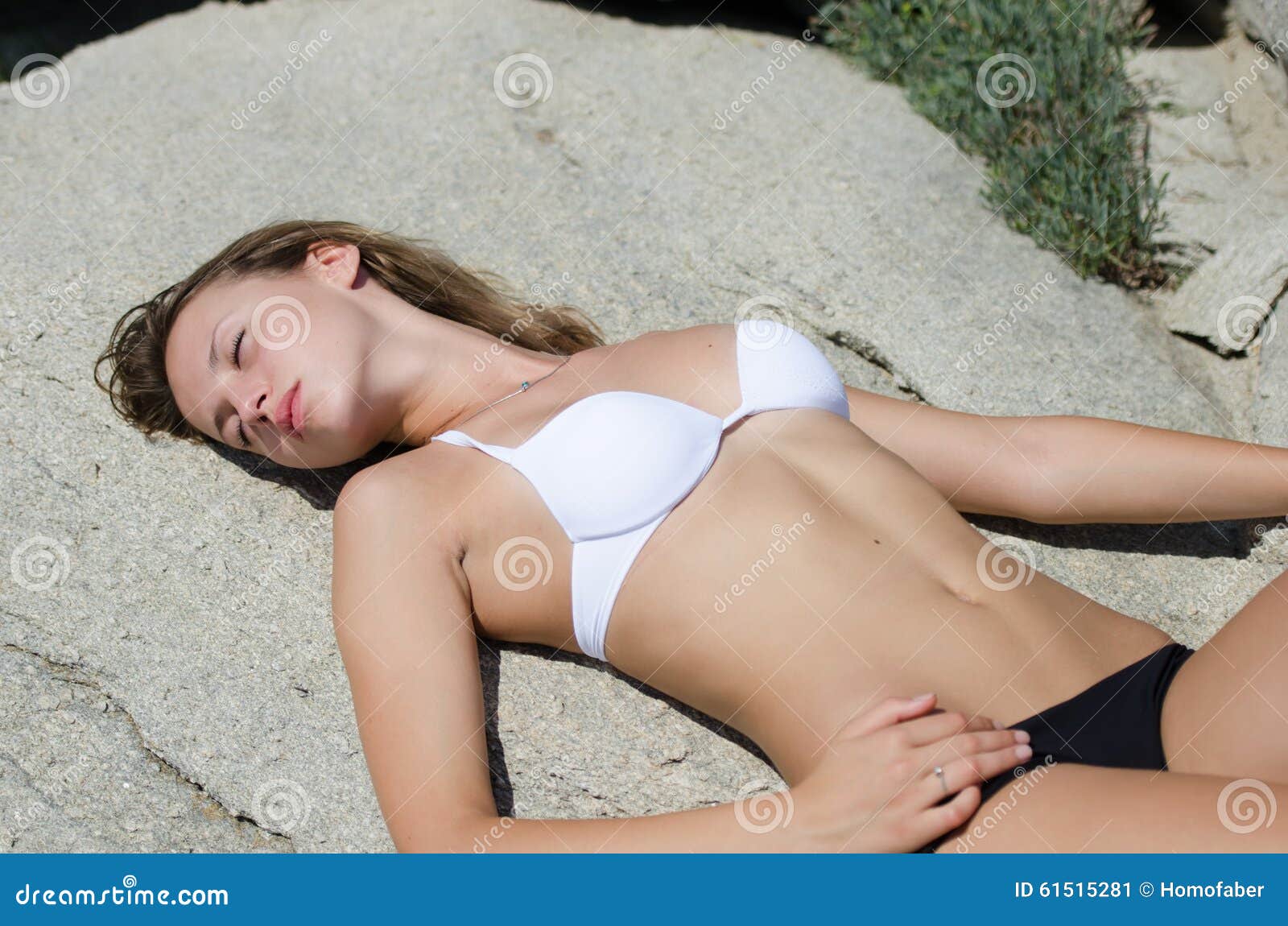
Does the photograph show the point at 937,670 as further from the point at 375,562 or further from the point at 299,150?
the point at 299,150

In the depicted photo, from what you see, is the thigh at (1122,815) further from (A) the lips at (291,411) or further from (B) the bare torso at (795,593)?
(A) the lips at (291,411)

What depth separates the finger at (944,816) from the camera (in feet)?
6.45

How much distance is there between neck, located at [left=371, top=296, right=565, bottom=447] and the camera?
2662 mm

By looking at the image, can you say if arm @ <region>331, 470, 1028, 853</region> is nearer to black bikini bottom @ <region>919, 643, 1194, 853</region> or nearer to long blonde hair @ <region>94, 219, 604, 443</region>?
black bikini bottom @ <region>919, 643, 1194, 853</region>

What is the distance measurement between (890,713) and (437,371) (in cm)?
134

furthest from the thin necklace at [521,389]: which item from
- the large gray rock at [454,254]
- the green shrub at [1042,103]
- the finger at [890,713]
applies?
the green shrub at [1042,103]

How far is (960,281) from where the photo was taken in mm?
3555

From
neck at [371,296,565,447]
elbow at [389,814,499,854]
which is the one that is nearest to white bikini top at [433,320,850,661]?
neck at [371,296,565,447]

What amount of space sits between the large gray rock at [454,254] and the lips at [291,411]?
457 millimetres

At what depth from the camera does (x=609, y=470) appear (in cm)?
223

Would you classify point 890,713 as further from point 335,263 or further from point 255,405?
point 335,263

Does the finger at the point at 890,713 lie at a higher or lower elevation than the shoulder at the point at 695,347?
lower

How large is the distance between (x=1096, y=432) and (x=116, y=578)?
7.72 feet

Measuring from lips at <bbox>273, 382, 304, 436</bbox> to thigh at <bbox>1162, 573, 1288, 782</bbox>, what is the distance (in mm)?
1865
